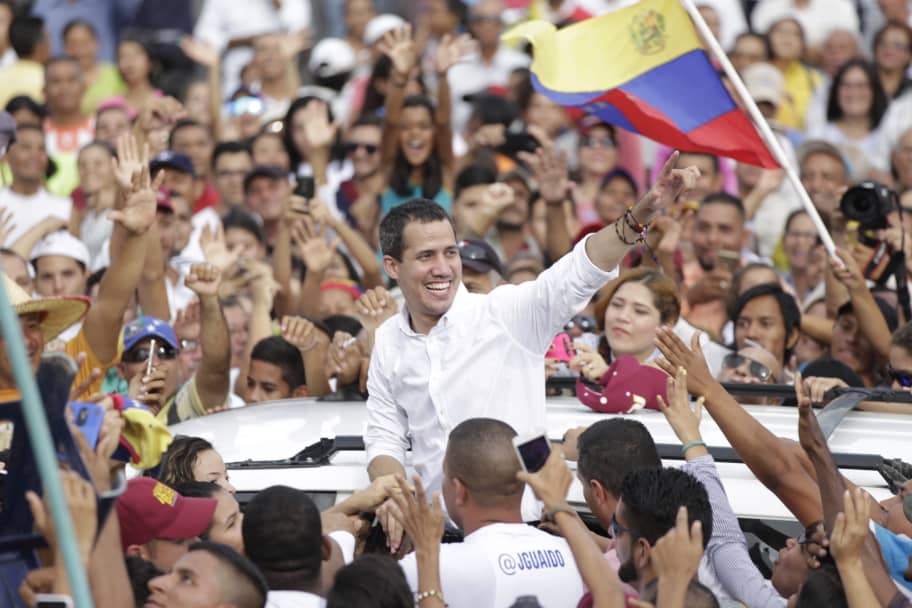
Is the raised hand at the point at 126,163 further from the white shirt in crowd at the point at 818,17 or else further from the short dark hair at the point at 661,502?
the white shirt in crowd at the point at 818,17

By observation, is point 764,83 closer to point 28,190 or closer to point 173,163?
point 173,163

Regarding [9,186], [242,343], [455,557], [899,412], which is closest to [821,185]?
[242,343]

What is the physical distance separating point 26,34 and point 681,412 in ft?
33.1

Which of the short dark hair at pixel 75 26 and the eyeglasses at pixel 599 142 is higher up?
the short dark hair at pixel 75 26

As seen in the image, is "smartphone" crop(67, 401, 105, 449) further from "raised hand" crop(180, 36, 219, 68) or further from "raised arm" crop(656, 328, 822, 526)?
"raised hand" crop(180, 36, 219, 68)

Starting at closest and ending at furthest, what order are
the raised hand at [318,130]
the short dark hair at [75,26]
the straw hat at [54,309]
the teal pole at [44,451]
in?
the teal pole at [44,451], the straw hat at [54,309], the raised hand at [318,130], the short dark hair at [75,26]

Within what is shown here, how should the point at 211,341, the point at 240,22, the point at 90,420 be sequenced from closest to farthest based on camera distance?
the point at 90,420
the point at 211,341
the point at 240,22

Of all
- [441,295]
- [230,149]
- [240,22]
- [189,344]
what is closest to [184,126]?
[230,149]

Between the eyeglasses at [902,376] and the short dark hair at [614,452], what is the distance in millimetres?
1823

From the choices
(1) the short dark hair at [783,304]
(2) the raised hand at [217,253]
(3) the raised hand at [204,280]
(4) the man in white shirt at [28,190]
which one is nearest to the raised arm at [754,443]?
(1) the short dark hair at [783,304]

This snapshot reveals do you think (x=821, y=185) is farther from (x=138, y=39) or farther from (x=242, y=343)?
(x=138, y=39)

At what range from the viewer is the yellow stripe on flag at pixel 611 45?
822cm

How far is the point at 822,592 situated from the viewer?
4.90m

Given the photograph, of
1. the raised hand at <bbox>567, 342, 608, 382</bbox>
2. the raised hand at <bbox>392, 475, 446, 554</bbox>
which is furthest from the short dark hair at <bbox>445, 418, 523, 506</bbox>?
the raised hand at <bbox>567, 342, 608, 382</bbox>
